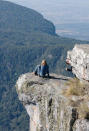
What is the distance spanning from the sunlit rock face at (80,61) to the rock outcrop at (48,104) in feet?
4.05

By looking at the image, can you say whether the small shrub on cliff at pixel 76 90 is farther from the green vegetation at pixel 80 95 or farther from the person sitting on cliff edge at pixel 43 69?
the person sitting on cliff edge at pixel 43 69

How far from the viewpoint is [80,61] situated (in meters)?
25.9

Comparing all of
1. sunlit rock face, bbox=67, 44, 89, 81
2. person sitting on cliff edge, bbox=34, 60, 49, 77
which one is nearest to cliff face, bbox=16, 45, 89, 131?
sunlit rock face, bbox=67, 44, 89, 81

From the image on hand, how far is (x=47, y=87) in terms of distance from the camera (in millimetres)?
25750

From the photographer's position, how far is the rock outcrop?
71.1 feet

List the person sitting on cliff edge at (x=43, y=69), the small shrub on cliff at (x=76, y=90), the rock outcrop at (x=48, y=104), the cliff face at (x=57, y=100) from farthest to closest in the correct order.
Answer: the person sitting on cliff edge at (x=43, y=69) → the small shrub on cliff at (x=76, y=90) → the rock outcrop at (x=48, y=104) → the cliff face at (x=57, y=100)

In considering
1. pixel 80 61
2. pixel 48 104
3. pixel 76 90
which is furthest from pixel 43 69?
pixel 76 90

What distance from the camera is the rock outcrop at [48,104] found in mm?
21656

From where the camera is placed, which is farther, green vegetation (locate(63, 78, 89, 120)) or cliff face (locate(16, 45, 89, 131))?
cliff face (locate(16, 45, 89, 131))

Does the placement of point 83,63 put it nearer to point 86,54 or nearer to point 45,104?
point 86,54

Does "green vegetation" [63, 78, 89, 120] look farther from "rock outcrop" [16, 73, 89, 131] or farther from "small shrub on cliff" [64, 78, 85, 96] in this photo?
"rock outcrop" [16, 73, 89, 131]

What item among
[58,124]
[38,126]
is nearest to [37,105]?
[38,126]

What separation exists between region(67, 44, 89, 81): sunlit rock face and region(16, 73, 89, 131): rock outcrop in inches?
48.6

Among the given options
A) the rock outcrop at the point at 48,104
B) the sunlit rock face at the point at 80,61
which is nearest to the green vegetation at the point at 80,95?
the rock outcrop at the point at 48,104
